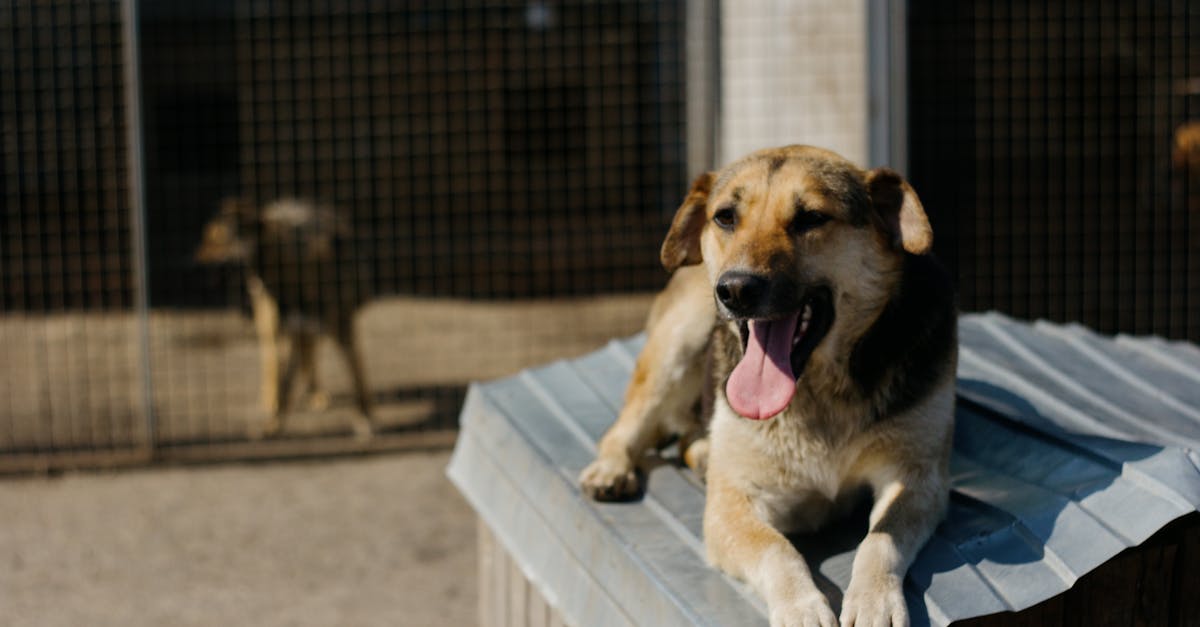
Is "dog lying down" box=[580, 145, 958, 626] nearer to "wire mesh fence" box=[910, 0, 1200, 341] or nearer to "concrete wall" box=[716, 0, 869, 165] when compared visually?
"concrete wall" box=[716, 0, 869, 165]

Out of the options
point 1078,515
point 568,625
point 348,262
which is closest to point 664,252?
point 568,625

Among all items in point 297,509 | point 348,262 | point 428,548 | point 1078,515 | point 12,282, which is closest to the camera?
point 1078,515

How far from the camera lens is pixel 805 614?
225 cm

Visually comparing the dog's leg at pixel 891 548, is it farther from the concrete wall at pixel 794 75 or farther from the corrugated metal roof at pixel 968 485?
the concrete wall at pixel 794 75

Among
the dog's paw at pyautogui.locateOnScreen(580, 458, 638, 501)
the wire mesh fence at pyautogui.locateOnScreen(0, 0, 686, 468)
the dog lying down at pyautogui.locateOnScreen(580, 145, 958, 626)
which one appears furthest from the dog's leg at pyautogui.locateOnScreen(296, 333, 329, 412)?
the dog lying down at pyautogui.locateOnScreen(580, 145, 958, 626)

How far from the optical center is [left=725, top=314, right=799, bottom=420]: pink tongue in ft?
8.50

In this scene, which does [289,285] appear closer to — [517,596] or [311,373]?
[311,373]

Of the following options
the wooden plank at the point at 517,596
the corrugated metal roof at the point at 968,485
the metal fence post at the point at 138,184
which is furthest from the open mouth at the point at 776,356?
the metal fence post at the point at 138,184

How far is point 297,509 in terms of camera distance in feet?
19.8

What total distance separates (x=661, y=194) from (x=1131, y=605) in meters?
8.01

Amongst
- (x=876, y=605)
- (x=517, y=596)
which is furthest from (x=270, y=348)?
(x=876, y=605)

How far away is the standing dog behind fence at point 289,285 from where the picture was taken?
23.6 feet

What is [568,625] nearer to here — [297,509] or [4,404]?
[297,509]

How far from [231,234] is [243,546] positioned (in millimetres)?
2248
